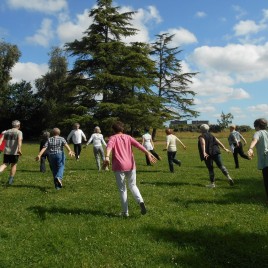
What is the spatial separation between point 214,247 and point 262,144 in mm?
3842

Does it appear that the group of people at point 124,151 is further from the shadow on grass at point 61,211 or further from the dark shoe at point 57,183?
the shadow on grass at point 61,211

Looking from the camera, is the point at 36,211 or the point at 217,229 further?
the point at 36,211

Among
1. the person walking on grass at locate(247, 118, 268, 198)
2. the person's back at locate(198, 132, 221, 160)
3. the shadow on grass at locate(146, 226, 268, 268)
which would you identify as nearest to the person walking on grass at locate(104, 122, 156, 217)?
the shadow on grass at locate(146, 226, 268, 268)

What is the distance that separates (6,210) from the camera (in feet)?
31.3

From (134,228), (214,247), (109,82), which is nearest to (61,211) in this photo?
(134,228)

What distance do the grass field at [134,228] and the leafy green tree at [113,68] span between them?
39655mm

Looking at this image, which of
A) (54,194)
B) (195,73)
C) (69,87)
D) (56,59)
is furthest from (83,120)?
(54,194)

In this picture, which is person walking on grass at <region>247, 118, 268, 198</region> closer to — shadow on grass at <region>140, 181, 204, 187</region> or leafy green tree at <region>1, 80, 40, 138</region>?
shadow on grass at <region>140, 181, 204, 187</region>

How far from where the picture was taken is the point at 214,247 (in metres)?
6.90

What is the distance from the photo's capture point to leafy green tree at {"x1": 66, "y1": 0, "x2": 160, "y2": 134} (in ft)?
171

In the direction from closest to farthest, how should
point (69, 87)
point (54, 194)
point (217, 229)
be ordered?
point (217, 229)
point (54, 194)
point (69, 87)

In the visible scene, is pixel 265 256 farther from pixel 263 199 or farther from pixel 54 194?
pixel 54 194

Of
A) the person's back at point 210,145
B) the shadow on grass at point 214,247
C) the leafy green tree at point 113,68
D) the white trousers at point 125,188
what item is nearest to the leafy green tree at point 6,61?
the leafy green tree at point 113,68

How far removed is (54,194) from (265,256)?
7183mm
